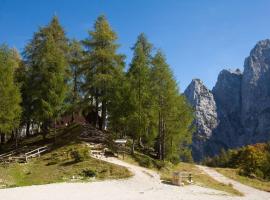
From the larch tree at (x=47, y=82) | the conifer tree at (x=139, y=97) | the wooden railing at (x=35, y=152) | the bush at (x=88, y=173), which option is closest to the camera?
the bush at (x=88, y=173)

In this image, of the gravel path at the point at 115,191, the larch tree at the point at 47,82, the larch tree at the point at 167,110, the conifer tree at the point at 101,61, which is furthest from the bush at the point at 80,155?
the conifer tree at the point at 101,61

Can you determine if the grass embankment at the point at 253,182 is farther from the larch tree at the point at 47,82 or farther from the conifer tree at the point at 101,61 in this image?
the larch tree at the point at 47,82

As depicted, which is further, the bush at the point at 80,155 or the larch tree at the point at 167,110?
the larch tree at the point at 167,110

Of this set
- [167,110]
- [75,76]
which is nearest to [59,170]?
[167,110]

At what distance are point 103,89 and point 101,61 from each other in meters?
3.70

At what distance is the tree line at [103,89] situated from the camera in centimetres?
4081

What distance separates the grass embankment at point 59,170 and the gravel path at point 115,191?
2231 mm

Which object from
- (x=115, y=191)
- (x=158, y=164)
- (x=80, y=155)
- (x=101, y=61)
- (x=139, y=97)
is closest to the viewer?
(x=115, y=191)

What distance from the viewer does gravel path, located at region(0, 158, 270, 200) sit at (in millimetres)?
22620

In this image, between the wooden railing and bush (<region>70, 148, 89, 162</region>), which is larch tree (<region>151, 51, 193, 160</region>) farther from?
the wooden railing

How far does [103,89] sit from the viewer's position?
47.1 m

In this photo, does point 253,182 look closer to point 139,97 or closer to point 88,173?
point 139,97

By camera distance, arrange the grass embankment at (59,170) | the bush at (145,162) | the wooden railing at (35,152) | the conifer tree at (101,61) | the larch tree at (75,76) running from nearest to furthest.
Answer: the grass embankment at (59,170)
the wooden railing at (35,152)
the bush at (145,162)
the conifer tree at (101,61)
the larch tree at (75,76)

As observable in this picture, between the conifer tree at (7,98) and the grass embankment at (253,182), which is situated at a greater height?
the conifer tree at (7,98)
